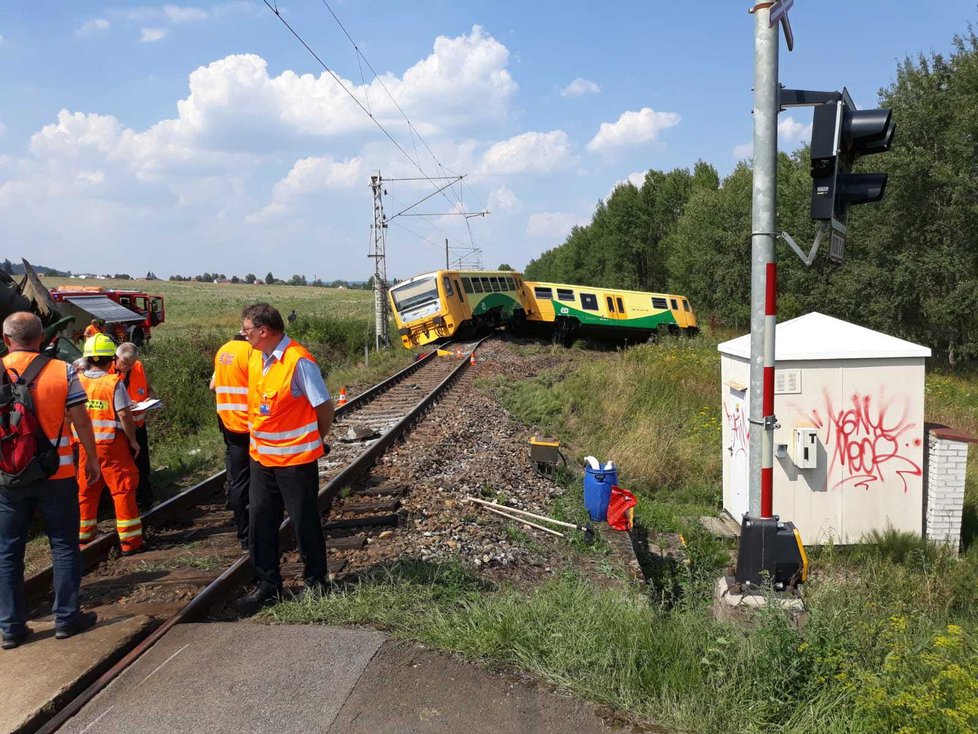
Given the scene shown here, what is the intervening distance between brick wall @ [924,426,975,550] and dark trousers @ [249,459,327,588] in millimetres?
5506

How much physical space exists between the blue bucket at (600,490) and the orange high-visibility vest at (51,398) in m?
4.49

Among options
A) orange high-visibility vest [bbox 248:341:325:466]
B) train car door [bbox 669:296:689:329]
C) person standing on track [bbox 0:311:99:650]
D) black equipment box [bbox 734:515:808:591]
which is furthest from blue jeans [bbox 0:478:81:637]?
train car door [bbox 669:296:689:329]

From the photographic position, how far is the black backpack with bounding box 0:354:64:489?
12.9 feet

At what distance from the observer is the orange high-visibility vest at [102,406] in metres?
5.80

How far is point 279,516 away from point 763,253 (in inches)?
141

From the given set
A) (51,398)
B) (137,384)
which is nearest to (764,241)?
(51,398)

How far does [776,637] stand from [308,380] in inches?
116

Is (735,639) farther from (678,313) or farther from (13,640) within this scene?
(678,313)

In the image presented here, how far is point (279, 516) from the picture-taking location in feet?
15.5

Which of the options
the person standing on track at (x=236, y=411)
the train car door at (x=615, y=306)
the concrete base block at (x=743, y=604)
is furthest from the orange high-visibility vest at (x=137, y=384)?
the train car door at (x=615, y=306)

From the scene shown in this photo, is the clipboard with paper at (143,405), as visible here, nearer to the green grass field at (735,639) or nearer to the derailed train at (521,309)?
the green grass field at (735,639)

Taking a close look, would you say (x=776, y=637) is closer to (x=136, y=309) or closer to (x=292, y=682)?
(x=292, y=682)

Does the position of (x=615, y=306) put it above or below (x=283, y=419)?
below

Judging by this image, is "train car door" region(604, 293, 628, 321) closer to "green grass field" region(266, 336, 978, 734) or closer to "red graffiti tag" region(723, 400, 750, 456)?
"red graffiti tag" region(723, 400, 750, 456)
